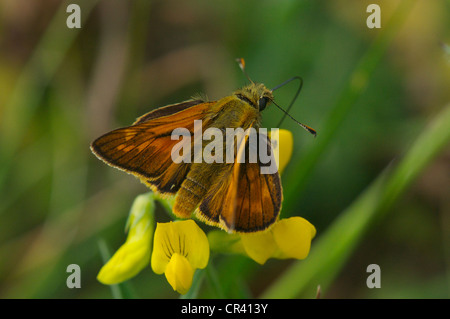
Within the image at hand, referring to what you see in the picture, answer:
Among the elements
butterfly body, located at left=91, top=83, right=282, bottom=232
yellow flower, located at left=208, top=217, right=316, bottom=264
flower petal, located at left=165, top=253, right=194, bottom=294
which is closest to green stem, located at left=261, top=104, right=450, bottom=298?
yellow flower, located at left=208, top=217, right=316, bottom=264

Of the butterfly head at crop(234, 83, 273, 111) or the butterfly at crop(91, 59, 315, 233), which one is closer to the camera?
the butterfly at crop(91, 59, 315, 233)

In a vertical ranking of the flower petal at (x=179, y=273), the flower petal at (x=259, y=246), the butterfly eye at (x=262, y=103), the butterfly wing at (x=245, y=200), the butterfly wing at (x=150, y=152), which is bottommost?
the flower petal at (x=179, y=273)

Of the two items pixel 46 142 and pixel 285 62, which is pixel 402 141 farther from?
pixel 46 142

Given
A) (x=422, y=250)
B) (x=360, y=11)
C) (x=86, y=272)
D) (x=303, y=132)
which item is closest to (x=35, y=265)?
(x=86, y=272)

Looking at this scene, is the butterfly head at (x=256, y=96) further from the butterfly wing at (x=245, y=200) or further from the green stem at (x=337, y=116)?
the green stem at (x=337, y=116)

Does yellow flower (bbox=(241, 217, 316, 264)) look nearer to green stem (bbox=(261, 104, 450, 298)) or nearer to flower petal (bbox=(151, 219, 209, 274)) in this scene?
flower petal (bbox=(151, 219, 209, 274))

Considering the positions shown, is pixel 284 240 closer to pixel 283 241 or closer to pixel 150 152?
pixel 283 241

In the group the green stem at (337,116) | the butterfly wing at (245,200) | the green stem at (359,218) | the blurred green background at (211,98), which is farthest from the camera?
the blurred green background at (211,98)

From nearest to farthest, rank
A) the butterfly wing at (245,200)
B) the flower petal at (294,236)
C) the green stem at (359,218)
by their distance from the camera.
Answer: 1. the butterfly wing at (245,200)
2. the flower petal at (294,236)
3. the green stem at (359,218)

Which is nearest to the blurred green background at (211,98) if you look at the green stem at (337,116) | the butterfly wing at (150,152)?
the green stem at (337,116)
